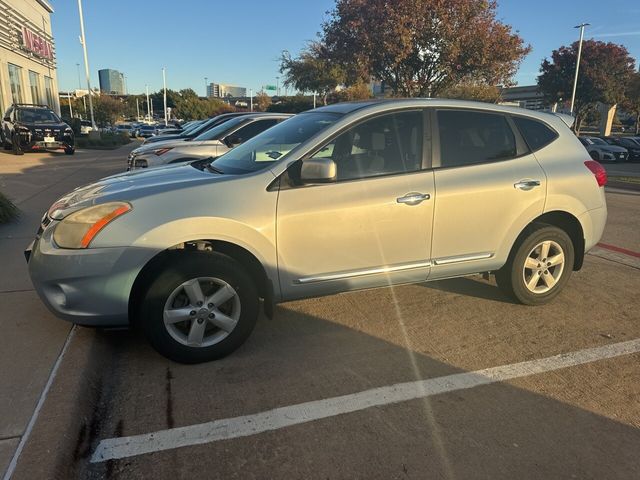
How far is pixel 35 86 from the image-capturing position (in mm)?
32312

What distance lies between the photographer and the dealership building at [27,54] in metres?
26.0

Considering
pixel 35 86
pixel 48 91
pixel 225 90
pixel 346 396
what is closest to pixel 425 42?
pixel 346 396

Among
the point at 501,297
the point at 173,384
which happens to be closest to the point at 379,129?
the point at 501,297

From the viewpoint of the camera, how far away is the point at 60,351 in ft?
11.0

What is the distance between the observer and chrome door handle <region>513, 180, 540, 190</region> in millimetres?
4039

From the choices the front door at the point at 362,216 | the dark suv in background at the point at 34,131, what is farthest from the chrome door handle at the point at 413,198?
the dark suv in background at the point at 34,131

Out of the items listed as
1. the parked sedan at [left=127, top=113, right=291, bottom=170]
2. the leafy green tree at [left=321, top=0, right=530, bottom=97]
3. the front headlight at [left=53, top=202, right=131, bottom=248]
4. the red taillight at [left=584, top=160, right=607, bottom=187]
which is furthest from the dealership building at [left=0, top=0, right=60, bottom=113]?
the red taillight at [left=584, top=160, right=607, bottom=187]

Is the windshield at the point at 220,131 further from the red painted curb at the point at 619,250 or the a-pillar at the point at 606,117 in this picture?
the a-pillar at the point at 606,117

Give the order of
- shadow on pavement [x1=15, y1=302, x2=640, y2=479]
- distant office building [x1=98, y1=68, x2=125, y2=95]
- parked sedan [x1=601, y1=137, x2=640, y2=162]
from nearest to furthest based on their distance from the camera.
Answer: shadow on pavement [x1=15, y1=302, x2=640, y2=479], parked sedan [x1=601, y1=137, x2=640, y2=162], distant office building [x1=98, y1=68, x2=125, y2=95]

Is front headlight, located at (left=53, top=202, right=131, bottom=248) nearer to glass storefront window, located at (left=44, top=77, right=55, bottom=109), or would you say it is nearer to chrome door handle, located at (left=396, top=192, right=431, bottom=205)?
chrome door handle, located at (left=396, top=192, right=431, bottom=205)

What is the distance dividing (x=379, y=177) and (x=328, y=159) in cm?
46

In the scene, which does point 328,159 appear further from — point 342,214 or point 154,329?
point 154,329

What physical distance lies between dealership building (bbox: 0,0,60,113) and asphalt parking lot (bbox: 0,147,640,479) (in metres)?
27.0

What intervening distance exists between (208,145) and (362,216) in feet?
18.1
